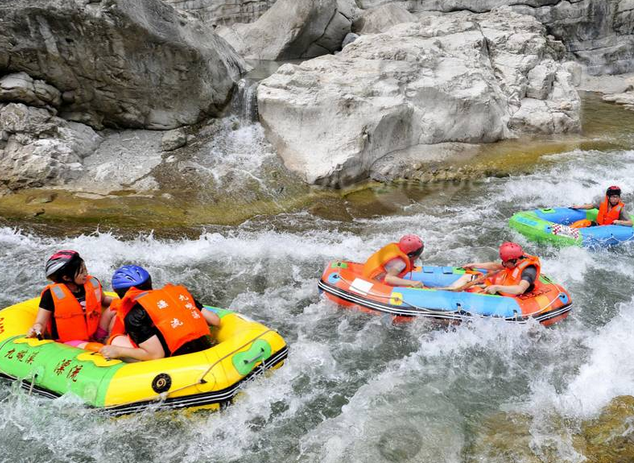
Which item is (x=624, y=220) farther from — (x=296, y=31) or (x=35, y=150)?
(x=296, y=31)

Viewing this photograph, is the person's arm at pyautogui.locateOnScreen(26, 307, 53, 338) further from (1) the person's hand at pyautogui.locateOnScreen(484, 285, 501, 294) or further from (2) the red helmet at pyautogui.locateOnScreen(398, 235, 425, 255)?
(1) the person's hand at pyautogui.locateOnScreen(484, 285, 501, 294)

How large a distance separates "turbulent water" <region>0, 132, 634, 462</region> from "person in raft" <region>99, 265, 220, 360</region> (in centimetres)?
54

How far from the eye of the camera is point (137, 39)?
959 centimetres

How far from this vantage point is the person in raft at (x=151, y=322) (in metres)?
4.16

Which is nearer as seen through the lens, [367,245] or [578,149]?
[367,245]

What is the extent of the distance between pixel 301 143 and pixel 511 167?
15.7ft

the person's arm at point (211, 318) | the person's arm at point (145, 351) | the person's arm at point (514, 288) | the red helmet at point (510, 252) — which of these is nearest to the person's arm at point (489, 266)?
the red helmet at point (510, 252)

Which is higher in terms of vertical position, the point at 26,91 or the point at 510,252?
the point at 26,91

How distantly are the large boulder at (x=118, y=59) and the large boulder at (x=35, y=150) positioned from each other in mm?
717

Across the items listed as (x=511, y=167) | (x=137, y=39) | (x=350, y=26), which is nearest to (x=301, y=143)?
(x=137, y=39)

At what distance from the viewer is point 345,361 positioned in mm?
5176

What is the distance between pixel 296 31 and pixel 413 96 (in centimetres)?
898

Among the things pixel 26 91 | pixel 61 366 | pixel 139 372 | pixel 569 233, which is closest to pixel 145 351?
pixel 139 372

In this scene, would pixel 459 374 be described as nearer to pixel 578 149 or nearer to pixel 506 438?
pixel 506 438
